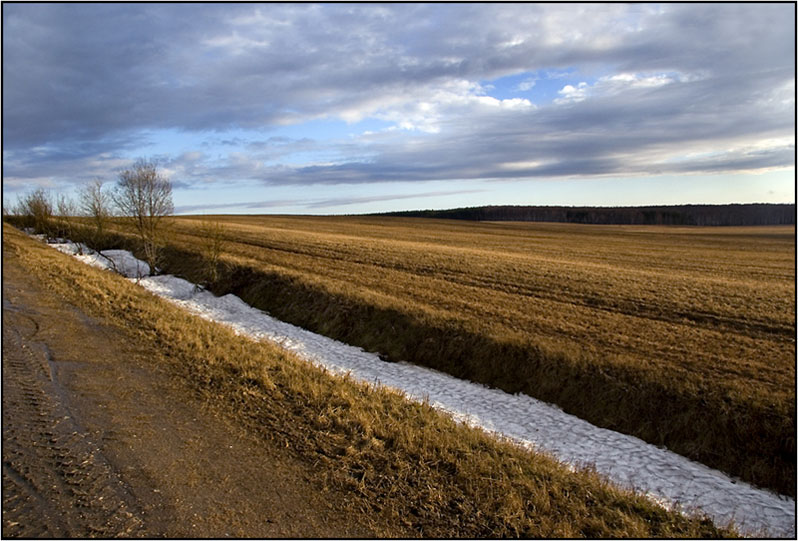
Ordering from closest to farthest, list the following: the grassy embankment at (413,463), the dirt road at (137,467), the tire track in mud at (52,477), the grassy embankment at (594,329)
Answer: the tire track in mud at (52,477) → the dirt road at (137,467) → the grassy embankment at (413,463) → the grassy embankment at (594,329)

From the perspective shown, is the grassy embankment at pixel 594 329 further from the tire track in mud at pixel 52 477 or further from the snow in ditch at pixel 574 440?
the tire track in mud at pixel 52 477

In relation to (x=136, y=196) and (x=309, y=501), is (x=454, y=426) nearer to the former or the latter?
(x=309, y=501)

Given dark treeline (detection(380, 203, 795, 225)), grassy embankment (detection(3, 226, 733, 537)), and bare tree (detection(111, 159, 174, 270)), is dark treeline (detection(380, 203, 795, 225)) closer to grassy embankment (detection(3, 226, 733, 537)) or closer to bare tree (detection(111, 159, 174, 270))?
bare tree (detection(111, 159, 174, 270))

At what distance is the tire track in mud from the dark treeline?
140574 mm

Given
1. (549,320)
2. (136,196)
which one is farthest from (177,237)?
(549,320)

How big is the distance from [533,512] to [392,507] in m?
2.00

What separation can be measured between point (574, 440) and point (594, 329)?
23.8 feet

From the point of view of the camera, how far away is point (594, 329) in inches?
740

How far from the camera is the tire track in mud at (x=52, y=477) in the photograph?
228 inches

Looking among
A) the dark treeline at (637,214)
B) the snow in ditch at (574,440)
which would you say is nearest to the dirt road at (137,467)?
the snow in ditch at (574,440)

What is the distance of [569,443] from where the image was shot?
12.3m

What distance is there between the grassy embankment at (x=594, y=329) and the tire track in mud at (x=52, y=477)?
11.9 metres

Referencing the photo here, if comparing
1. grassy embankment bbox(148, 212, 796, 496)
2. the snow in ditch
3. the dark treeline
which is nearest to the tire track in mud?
the snow in ditch

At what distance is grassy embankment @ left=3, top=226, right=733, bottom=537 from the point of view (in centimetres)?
671
